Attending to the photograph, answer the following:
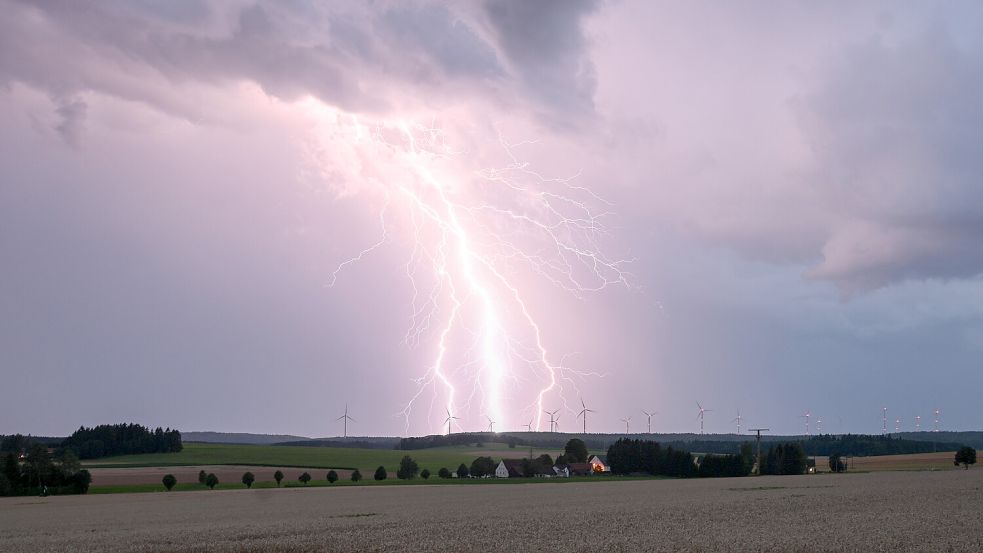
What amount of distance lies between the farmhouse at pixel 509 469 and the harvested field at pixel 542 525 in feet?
214

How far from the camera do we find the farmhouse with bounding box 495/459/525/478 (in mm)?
122912

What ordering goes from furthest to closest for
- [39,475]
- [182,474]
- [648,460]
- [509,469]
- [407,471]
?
[509,469] < [648,460] < [407,471] < [182,474] < [39,475]

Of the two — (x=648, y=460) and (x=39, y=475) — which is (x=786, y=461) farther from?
(x=39, y=475)

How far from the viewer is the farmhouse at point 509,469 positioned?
12291 cm

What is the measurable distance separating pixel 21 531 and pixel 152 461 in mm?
101089

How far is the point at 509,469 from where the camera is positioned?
123688mm

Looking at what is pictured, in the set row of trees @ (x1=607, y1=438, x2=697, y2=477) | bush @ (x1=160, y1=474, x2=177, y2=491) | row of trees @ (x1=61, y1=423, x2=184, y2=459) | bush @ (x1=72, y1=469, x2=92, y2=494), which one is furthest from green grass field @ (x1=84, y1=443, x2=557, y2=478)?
bush @ (x1=72, y1=469, x2=92, y2=494)

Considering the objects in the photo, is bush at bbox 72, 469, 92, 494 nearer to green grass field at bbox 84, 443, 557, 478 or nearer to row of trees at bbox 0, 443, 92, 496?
row of trees at bbox 0, 443, 92, 496

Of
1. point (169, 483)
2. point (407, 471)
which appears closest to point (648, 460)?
point (407, 471)

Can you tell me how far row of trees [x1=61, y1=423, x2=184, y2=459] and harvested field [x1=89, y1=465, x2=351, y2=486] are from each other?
3530cm

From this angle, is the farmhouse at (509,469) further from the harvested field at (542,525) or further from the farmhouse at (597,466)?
the harvested field at (542,525)

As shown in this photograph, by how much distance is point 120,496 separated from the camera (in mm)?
77938

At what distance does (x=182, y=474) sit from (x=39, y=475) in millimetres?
27066

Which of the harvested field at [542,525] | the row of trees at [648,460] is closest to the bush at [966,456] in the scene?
the row of trees at [648,460]
